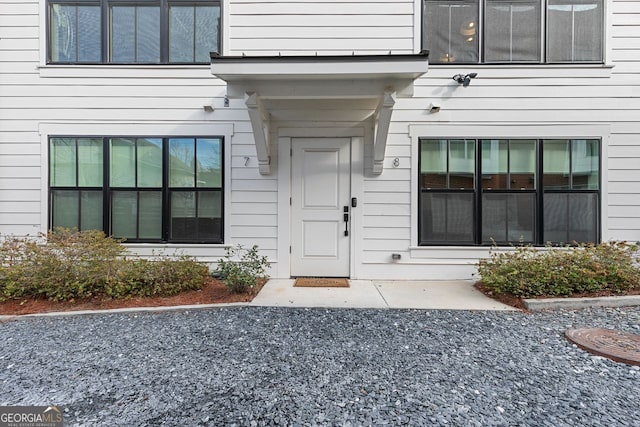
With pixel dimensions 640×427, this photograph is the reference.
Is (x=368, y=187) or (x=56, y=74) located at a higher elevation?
(x=56, y=74)

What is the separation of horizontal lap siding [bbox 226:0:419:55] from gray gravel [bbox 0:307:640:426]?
12.2 feet

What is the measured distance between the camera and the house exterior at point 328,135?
429 centimetres

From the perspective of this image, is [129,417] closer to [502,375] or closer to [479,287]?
[502,375]

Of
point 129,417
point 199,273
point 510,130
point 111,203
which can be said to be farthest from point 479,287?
point 111,203

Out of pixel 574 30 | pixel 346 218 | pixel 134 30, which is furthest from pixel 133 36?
pixel 574 30

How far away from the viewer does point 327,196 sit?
175 inches

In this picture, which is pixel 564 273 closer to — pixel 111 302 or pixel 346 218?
pixel 346 218

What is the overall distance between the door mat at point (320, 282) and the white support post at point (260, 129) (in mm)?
1675

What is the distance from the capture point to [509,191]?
171 inches

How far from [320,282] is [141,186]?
3061mm

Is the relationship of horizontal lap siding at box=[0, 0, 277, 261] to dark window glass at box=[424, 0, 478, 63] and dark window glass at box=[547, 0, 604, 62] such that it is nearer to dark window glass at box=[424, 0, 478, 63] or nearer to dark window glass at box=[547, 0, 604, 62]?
dark window glass at box=[424, 0, 478, 63]

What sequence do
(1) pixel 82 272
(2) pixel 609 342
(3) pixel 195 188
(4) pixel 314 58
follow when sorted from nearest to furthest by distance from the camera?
(2) pixel 609 342
(4) pixel 314 58
(1) pixel 82 272
(3) pixel 195 188

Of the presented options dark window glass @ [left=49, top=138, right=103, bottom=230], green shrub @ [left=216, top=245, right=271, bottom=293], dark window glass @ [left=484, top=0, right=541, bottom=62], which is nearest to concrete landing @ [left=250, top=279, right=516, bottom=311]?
green shrub @ [left=216, top=245, right=271, bottom=293]

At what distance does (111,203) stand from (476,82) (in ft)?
18.8
